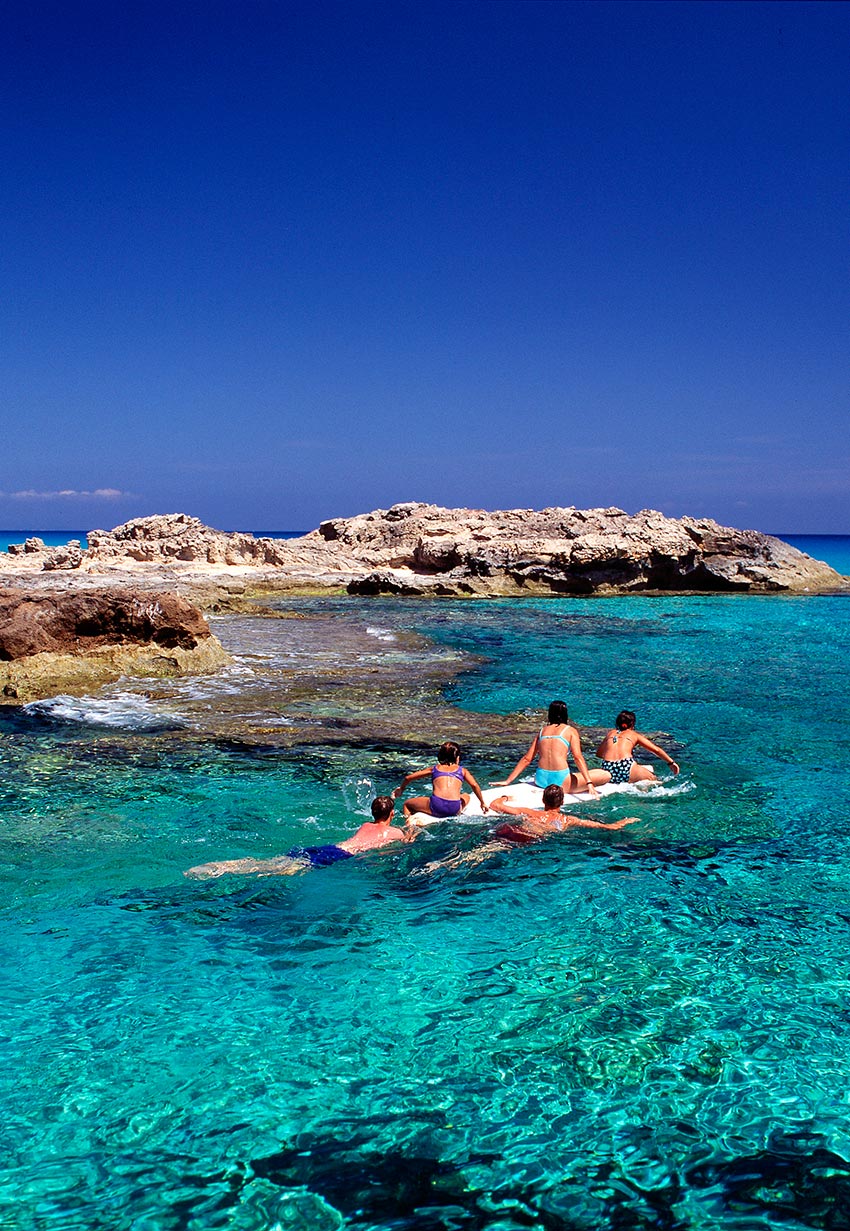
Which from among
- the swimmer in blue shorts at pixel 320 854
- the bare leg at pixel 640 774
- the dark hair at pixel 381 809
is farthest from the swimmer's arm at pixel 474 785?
the bare leg at pixel 640 774

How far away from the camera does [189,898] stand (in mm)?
6328

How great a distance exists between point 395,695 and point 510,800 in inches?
220

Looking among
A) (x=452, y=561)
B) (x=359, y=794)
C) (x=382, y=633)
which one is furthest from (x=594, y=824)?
(x=452, y=561)

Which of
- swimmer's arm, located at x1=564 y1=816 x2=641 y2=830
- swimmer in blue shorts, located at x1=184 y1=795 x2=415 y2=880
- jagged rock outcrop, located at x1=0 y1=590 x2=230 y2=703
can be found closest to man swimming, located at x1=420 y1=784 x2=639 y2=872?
swimmer's arm, located at x1=564 y1=816 x2=641 y2=830

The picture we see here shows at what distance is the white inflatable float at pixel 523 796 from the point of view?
7.87 metres

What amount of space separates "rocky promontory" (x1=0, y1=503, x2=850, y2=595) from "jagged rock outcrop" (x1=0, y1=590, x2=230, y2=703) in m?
14.3

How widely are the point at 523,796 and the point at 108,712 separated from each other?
6378 mm

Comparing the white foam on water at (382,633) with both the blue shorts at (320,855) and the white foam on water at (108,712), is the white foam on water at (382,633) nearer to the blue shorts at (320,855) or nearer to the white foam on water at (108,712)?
the white foam on water at (108,712)

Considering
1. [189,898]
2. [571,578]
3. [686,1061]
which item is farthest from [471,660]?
[571,578]

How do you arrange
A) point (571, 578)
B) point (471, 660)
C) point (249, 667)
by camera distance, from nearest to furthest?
1. point (249, 667)
2. point (471, 660)
3. point (571, 578)

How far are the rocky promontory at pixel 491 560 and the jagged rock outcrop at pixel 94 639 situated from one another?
563 inches

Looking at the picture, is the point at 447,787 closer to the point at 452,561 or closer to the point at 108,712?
the point at 108,712

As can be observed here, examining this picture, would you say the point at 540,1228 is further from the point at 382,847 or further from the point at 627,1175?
the point at 382,847

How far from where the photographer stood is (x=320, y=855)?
6930mm
